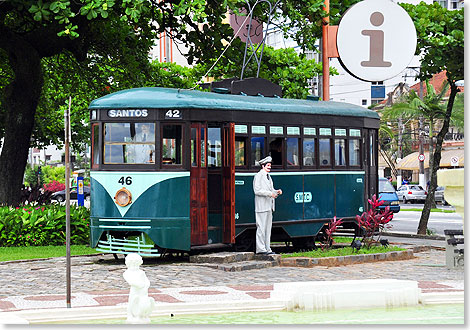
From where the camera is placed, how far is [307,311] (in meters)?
10.7

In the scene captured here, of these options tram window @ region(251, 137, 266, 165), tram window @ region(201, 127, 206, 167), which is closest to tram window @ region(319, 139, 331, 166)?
tram window @ region(251, 137, 266, 165)

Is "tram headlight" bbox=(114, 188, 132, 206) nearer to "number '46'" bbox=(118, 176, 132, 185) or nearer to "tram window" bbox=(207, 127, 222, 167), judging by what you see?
"number '46'" bbox=(118, 176, 132, 185)

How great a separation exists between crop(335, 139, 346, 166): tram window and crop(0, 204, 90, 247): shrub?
5.73 metres

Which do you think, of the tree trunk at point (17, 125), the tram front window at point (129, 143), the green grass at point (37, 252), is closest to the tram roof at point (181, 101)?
the tram front window at point (129, 143)

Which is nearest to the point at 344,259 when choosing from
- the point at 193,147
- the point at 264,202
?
the point at 264,202

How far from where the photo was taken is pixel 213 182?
16.8m

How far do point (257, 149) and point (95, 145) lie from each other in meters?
3.10

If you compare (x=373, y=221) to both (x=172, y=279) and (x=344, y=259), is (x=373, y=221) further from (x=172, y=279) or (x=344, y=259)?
(x=172, y=279)

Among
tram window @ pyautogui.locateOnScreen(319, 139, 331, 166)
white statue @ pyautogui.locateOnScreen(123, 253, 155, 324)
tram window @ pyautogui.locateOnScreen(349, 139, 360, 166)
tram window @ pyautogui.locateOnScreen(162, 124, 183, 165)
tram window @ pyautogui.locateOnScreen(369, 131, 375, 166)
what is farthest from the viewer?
tram window @ pyautogui.locateOnScreen(369, 131, 375, 166)

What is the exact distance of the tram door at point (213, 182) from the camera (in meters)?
16.5

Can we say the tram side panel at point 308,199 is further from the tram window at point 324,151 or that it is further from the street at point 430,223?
the street at point 430,223

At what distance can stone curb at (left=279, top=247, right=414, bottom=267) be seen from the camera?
16047 millimetres

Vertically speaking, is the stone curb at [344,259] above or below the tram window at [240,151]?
below

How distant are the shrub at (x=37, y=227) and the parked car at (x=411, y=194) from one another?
4011 cm
